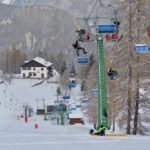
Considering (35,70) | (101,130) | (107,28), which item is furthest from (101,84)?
(35,70)

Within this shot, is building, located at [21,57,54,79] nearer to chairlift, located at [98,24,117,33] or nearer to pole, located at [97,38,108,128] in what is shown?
pole, located at [97,38,108,128]

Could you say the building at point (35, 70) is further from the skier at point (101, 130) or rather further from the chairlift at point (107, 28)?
the chairlift at point (107, 28)

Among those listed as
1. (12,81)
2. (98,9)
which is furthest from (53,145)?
(12,81)

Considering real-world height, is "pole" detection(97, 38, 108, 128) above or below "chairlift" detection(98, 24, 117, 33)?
below

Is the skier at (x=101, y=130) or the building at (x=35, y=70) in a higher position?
the building at (x=35, y=70)

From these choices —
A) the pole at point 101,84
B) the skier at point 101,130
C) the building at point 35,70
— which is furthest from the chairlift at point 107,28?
the building at point 35,70

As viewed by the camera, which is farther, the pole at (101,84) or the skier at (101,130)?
the pole at (101,84)

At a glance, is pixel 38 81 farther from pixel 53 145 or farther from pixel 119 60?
pixel 53 145

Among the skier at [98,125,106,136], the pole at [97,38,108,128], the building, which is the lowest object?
the skier at [98,125,106,136]

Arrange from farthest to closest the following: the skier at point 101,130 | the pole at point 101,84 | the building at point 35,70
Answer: the building at point 35,70
the pole at point 101,84
the skier at point 101,130

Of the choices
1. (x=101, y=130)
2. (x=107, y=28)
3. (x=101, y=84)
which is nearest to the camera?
(x=107, y=28)

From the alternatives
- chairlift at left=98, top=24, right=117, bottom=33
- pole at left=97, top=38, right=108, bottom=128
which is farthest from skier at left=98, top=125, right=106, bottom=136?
chairlift at left=98, top=24, right=117, bottom=33

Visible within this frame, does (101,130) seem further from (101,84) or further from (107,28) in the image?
(107,28)

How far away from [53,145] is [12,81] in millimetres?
110604
